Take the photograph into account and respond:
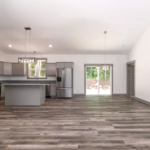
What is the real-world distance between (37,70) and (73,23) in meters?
4.37

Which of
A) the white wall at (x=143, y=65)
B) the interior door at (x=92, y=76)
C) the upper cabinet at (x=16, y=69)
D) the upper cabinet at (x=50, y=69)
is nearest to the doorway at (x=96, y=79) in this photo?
the interior door at (x=92, y=76)

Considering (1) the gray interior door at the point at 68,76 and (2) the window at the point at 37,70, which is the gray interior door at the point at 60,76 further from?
Result: (2) the window at the point at 37,70

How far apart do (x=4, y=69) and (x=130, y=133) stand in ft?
24.0

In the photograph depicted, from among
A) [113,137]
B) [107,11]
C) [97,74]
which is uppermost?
[107,11]

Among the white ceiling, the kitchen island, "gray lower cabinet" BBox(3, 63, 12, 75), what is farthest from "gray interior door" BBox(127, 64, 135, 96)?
"gray lower cabinet" BBox(3, 63, 12, 75)

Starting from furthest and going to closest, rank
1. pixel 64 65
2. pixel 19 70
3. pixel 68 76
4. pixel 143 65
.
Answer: pixel 19 70 < pixel 64 65 < pixel 68 76 < pixel 143 65

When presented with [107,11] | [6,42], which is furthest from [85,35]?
[6,42]

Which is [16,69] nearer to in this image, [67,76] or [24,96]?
[24,96]

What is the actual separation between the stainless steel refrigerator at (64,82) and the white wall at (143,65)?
3704 mm

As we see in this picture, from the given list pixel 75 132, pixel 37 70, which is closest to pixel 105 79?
pixel 37 70

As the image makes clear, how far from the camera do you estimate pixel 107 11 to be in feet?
13.5

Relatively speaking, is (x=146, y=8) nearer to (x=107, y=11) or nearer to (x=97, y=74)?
(x=107, y=11)

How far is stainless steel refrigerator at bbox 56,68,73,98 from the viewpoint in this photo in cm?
723

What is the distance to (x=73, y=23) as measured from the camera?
15.7 ft
